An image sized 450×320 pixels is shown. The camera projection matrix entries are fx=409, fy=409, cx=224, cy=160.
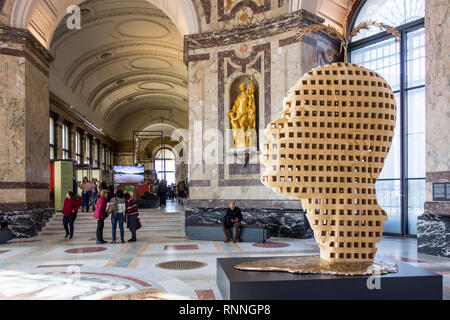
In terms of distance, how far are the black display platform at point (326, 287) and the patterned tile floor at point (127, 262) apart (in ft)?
3.86

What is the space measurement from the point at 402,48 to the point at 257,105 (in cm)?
461

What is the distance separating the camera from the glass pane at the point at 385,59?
1242 centimetres

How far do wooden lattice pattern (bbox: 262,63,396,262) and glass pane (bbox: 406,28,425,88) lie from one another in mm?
7826

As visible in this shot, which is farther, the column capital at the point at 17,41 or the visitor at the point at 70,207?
the column capital at the point at 17,41

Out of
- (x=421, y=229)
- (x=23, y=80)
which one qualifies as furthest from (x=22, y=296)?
(x=23, y=80)

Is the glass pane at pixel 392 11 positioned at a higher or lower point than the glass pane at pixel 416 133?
higher

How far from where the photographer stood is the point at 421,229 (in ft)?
30.1

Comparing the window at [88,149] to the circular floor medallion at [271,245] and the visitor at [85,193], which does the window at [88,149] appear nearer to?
the visitor at [85,193]

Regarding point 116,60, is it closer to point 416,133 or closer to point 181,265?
point 416,133

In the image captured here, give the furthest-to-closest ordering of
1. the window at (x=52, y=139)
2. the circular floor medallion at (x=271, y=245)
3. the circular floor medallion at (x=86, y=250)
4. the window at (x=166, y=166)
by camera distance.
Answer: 1. the window at (x=166, y=166)
2. the window at (x=52, y=139)
3. the circular floor medallion at (x=271, y=245)
4. the circular floor medallion at (x=86, y=250)

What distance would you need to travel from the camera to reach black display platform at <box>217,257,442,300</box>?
14.0ft

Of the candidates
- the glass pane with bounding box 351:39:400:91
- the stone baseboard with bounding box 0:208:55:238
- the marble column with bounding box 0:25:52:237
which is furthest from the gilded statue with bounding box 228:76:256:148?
the stone baseboard with bounding box 0:208:55:238

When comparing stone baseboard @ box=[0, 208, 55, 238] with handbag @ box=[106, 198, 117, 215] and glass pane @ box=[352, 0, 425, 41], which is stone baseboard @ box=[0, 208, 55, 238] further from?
glass pane @ box=[352, 0, 425, 41]

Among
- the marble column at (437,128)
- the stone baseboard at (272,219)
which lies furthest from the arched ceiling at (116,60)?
the marble column at (437,128)
